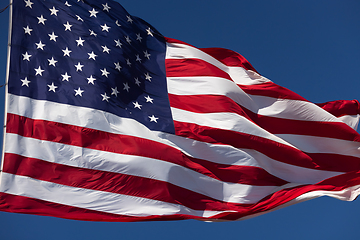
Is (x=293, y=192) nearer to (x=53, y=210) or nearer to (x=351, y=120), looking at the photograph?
(x=351, y=120)

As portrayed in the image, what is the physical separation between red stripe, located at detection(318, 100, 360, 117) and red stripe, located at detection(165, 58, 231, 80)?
391 centimetres

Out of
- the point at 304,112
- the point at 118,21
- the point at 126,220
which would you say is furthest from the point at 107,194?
the point at 304,112

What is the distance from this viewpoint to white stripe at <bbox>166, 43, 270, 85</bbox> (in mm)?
16797

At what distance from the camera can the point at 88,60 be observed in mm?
14414

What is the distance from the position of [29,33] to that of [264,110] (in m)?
8.20

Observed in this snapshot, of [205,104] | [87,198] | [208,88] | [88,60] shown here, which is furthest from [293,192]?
[88,60]

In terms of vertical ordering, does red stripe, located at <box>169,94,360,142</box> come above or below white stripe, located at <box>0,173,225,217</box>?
above

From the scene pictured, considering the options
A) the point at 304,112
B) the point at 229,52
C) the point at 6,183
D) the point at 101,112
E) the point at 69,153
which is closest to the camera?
the point at 6,183

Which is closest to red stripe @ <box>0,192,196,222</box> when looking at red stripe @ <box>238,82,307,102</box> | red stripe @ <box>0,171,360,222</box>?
red stripe @ <box>0,171,360,222</box>

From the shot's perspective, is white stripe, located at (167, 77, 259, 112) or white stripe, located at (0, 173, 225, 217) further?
white stripe, located at (167, 77, 259, 112)

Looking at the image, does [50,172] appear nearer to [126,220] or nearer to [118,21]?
[126,220]

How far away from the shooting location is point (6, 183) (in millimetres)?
11953

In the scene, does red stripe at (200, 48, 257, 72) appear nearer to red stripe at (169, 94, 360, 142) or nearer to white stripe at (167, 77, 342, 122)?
white stripe at (167, 77, 342, 122)

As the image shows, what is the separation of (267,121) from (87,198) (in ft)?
23.0
